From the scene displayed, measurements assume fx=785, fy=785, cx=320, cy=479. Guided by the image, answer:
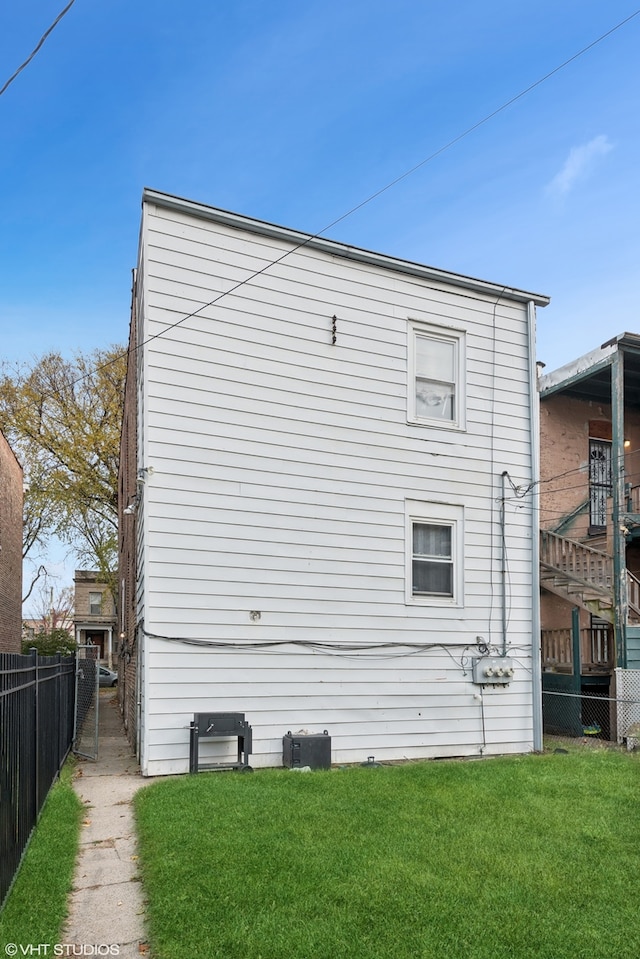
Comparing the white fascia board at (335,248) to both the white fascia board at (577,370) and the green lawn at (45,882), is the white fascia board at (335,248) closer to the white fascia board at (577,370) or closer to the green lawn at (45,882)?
the white fascia board at (577,370)

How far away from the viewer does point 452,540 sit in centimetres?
1102

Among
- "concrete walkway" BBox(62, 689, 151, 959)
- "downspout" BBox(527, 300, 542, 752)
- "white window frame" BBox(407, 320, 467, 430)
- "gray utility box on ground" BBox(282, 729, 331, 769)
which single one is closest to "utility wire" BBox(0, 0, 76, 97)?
"concrete walkway" BBox(62, 689, 151, 959)

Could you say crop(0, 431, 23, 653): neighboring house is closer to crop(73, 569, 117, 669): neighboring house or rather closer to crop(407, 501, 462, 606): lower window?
crop(407, 501, 462, 606): lower window

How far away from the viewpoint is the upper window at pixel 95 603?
169 ft

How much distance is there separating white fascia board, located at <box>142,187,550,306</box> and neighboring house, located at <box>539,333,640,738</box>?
3335 mm

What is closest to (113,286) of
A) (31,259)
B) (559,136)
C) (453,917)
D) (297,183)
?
(31,259)

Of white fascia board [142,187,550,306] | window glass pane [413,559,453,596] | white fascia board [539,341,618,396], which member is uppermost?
white fascia board [142,187,550,306]

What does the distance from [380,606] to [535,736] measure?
10.3 feet

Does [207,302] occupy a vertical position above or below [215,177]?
below

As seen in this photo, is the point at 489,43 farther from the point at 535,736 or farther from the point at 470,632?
the point at 535,736

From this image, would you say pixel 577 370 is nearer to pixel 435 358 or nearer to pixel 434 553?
pixel 435 358

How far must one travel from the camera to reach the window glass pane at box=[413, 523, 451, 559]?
426 inches

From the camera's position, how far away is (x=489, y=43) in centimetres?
903

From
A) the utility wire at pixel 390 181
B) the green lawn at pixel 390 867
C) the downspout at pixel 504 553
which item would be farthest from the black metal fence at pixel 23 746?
the downspout at pixel 504 553
